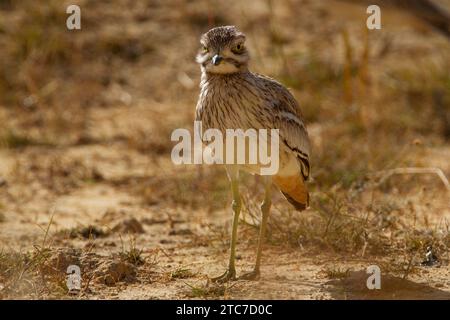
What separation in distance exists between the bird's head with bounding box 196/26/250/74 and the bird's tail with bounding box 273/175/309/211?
0.68 m

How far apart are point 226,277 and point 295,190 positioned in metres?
0.65

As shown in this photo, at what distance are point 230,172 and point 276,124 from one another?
1.17ft

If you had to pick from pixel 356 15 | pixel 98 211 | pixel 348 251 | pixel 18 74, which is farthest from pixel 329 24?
Result: pixel 348 251

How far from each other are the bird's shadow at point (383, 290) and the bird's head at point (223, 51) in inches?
44.1

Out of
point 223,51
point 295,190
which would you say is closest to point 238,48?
point 223,51

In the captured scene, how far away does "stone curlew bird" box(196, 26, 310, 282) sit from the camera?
14.1 feet

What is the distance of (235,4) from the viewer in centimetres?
905

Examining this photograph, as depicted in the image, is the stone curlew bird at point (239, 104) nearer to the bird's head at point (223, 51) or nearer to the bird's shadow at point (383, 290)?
the bird's head at point (223, 51)

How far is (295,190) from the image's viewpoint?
15.7 ft

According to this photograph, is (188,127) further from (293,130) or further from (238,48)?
(238,48)

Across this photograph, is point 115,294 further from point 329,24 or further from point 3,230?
point 329,24

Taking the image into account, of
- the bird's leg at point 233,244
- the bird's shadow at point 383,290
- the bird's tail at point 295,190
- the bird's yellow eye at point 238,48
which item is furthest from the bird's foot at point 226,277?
the bird's yellow eye at point 238,48

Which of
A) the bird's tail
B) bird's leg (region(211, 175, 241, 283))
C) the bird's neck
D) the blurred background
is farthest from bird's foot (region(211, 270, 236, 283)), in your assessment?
the bird's neck

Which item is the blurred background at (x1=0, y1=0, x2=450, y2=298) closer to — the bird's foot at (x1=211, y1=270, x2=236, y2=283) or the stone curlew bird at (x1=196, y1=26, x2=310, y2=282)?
the bird's foot at (x1=211, y1=270, x2=236, y2=283)
